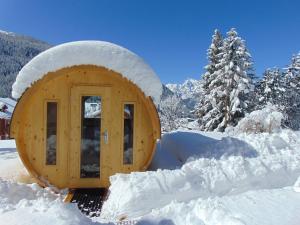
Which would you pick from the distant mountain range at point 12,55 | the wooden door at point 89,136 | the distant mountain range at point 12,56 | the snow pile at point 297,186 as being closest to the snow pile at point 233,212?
the snow pile at point 297,186

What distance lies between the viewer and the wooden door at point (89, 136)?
740 cm

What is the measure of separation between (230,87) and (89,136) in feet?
56.4

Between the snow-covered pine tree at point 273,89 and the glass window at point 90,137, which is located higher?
the snow-covered pine tree at point 273,89

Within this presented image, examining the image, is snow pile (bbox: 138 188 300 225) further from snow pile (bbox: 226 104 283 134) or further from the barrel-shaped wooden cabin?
snow pile (bbox: 226 104 283 134)

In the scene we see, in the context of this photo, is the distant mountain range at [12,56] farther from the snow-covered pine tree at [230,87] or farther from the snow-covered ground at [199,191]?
the snow-covered ground at [199,191]

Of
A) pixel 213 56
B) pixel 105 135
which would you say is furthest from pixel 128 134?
pixel 213 56

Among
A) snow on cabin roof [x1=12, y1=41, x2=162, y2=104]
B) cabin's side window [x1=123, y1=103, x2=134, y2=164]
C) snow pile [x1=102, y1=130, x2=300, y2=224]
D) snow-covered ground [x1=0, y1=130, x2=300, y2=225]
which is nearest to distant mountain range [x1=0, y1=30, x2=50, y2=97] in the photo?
snow on cabin roof [x1=12, y1=41, x2=162, y2=104]

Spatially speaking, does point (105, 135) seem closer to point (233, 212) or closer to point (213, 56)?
point (233, 212)

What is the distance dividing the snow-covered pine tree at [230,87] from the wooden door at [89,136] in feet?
52.0

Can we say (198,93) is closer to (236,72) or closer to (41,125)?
(236,72)

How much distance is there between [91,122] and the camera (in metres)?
7.45

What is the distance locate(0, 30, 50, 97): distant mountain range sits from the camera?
11556 centimetres

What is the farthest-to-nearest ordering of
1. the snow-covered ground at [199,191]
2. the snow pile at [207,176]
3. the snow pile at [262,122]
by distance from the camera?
the snow pile at [262,122] → the snow pile at [207,176] → the snow-covered ground at [199,191]

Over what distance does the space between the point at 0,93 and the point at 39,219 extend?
10663cm
